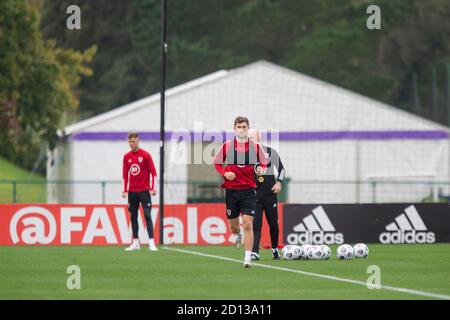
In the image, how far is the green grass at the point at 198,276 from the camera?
1217 centimetres

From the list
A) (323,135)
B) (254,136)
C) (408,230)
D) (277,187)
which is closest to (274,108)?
(323,135)

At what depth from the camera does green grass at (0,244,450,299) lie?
1217 centimetres

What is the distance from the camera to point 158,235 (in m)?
23.8

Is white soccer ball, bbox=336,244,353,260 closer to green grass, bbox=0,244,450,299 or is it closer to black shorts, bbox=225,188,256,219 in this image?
green grass, bbox=0,244,450,299

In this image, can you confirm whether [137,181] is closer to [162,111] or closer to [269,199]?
[162,111]

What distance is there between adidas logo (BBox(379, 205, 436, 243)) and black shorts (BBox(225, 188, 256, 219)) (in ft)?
26.7

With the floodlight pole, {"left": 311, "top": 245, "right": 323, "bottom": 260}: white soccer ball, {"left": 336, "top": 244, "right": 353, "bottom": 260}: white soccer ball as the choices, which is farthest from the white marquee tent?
{"left": 311, "top": 245, "right": 323, "bottom": 260}: white soccer ball

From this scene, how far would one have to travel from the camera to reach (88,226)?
23812mm

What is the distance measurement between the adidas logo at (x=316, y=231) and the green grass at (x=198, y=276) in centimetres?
284

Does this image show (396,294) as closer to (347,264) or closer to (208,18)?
(347,264)

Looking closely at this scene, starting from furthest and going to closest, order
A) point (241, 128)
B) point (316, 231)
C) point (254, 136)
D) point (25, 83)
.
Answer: point (25, 83) < point (316, 231) < point (254, 136) < point (241, 128)

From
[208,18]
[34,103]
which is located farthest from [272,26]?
[34,103]

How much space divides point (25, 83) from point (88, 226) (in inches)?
551

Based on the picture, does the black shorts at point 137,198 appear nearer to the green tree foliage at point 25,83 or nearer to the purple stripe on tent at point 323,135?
the green tree foliage at point 25,83
